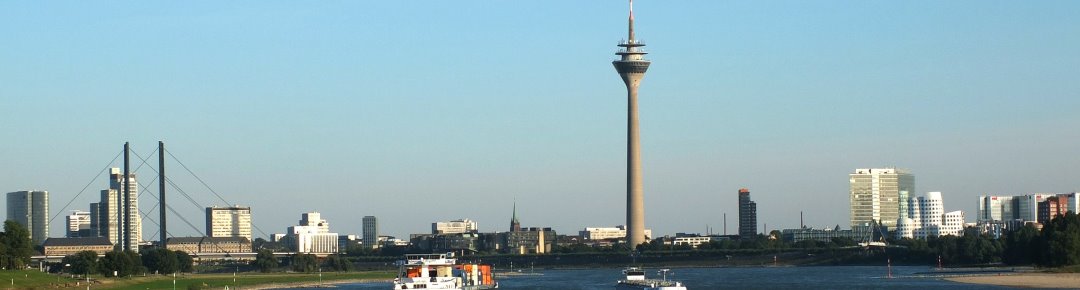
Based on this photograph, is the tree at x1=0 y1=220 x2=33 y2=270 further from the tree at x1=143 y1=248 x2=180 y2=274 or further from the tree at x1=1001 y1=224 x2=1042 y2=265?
the tree at x1=1001 y1=224 x2=1042 y2=265

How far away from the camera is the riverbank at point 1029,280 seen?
5138 inches

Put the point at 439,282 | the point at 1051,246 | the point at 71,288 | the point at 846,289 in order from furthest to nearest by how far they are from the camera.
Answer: the point at 1051,246 < the point at 846,289 < the point at 71,288 < the point at 439,282

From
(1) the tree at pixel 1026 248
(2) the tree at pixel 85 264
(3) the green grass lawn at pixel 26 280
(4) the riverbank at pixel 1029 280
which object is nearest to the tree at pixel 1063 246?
(1) the tree at pixel 1026 248

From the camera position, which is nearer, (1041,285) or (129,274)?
(1041,285)

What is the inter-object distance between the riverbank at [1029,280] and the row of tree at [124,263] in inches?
2938

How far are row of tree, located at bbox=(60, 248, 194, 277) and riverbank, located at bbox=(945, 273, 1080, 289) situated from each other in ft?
245

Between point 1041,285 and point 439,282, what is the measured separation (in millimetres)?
52005

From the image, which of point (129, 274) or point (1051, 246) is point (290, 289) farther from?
point (1051, 246)

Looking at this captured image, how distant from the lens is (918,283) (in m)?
149

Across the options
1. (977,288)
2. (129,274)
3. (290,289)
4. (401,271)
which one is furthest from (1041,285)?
(129,274)

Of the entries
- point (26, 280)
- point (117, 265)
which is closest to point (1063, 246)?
point (117, 265)

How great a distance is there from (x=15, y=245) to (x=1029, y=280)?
84.4 meters

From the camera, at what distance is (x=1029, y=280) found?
13938cm

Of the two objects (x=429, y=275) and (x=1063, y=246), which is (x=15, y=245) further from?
(x=1063, y=246)
